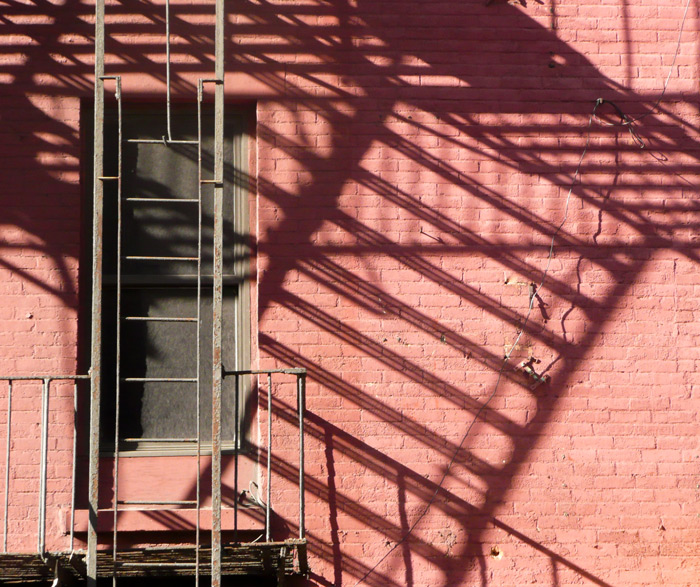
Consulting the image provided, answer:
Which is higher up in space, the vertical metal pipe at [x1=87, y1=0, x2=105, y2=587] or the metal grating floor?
the vertical metal pipe at [x1=87, y1=0, x2=105, y2=587]

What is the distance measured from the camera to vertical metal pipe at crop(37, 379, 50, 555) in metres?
4.65

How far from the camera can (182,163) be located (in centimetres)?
549

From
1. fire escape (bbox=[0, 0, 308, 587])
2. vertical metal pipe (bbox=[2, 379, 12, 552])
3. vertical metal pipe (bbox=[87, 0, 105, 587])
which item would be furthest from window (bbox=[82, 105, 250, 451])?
vertical metal pipe (bbox=[87, 0, 105, 587])

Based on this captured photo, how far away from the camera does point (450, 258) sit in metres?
5.38

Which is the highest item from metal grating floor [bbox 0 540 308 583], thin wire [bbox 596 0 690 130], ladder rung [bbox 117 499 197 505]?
thin wire [bbox 596 0 690 130]

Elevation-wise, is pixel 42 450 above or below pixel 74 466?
above

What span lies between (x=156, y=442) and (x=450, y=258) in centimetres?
224

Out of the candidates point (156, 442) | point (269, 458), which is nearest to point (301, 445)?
point (269, 458)

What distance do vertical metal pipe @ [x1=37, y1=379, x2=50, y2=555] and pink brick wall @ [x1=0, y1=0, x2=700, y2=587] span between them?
0.30 meters

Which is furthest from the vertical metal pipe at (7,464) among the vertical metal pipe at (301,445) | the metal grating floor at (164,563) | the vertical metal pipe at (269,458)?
the vertical metal pipe at (301,445)

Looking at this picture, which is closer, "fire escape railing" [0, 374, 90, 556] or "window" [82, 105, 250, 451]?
"fire escape railing" [0, 374, 90, 556]

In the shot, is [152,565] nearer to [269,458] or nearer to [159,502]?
[159,502]

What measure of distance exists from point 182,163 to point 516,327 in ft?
8.12

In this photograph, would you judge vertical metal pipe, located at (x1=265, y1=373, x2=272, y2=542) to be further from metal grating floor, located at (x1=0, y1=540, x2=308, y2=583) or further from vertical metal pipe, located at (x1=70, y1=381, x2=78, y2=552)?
vertical metal pipe, located at (x1=70, y1=381, x2=78, y2=552)
